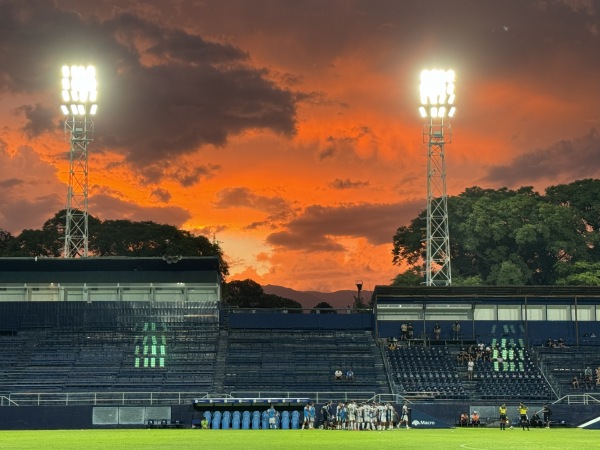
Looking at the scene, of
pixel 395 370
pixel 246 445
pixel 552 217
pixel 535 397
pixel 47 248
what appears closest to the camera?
pixel 246 445

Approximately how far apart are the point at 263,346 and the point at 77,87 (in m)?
26.6

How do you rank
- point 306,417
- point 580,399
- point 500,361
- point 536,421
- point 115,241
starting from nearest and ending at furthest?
point 306,417 < point 536,421 < point 580,399 < point 500,361 < point 115,241

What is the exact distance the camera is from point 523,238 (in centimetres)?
11756

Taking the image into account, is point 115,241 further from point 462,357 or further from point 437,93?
point 462,357

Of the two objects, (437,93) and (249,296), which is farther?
(249,296)

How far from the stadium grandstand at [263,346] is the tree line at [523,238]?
78.3 feet

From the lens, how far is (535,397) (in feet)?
259

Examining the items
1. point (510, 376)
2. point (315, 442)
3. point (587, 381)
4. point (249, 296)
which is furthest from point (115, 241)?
point (315, 442)

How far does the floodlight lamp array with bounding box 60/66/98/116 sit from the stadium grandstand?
41.9 ft

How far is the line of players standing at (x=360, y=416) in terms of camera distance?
218ft

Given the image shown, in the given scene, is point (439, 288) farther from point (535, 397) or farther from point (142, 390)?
point (142, 390)

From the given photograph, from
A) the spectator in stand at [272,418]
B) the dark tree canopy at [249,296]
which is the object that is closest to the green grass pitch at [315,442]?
the spectator in stand at [272,418]

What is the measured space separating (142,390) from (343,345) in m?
17.9

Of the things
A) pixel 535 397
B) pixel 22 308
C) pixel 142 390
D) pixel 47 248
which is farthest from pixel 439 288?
pixel 47 248
